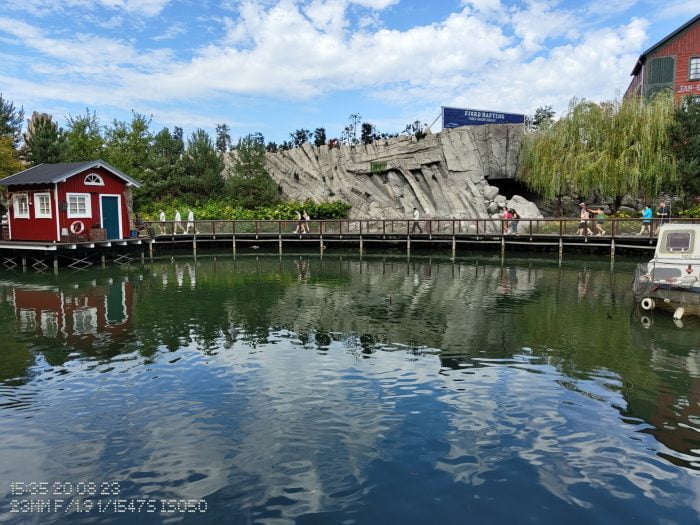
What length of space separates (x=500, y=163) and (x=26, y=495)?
43.1 meters

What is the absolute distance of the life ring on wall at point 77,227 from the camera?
99.7 ft

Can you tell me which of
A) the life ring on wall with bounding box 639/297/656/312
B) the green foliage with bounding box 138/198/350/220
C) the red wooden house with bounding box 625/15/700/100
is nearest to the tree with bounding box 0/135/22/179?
the green foliage with bounding box 138/198/350/220

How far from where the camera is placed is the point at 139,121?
49500 mm

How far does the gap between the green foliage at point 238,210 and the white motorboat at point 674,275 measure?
29.0 metres

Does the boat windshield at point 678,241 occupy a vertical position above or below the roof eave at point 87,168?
below

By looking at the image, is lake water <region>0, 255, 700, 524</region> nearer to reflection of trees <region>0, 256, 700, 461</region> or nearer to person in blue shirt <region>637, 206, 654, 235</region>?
reflection of trees <region>0, 256, 700, 461</region>

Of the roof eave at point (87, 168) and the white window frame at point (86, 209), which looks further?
the white window frame at point (86, 209)

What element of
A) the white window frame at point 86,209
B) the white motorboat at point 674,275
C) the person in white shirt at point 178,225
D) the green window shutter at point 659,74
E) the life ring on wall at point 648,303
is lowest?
the life ring on wall at point 648,303

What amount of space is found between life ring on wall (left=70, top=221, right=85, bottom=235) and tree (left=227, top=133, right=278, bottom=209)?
1757 cm

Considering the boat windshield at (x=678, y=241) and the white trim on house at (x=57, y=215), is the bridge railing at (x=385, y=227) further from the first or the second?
the boat windshield at (x=678, y=241)

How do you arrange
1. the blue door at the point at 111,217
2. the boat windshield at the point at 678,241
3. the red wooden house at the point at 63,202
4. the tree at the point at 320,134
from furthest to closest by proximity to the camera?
the tree at the point at 320,134
the blue door at the point at 111,217
the red wooden house at the point at 63,202
the boat windshield at the point at 678,241

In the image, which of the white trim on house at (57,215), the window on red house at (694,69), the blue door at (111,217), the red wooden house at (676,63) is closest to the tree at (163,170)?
the blue door at (111,217)

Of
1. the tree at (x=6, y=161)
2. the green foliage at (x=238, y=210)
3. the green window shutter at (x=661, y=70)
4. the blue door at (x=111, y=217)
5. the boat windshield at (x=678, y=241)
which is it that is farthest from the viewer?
the green foliage at (x=238, y=210)

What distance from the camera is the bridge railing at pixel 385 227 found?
35.0 m
